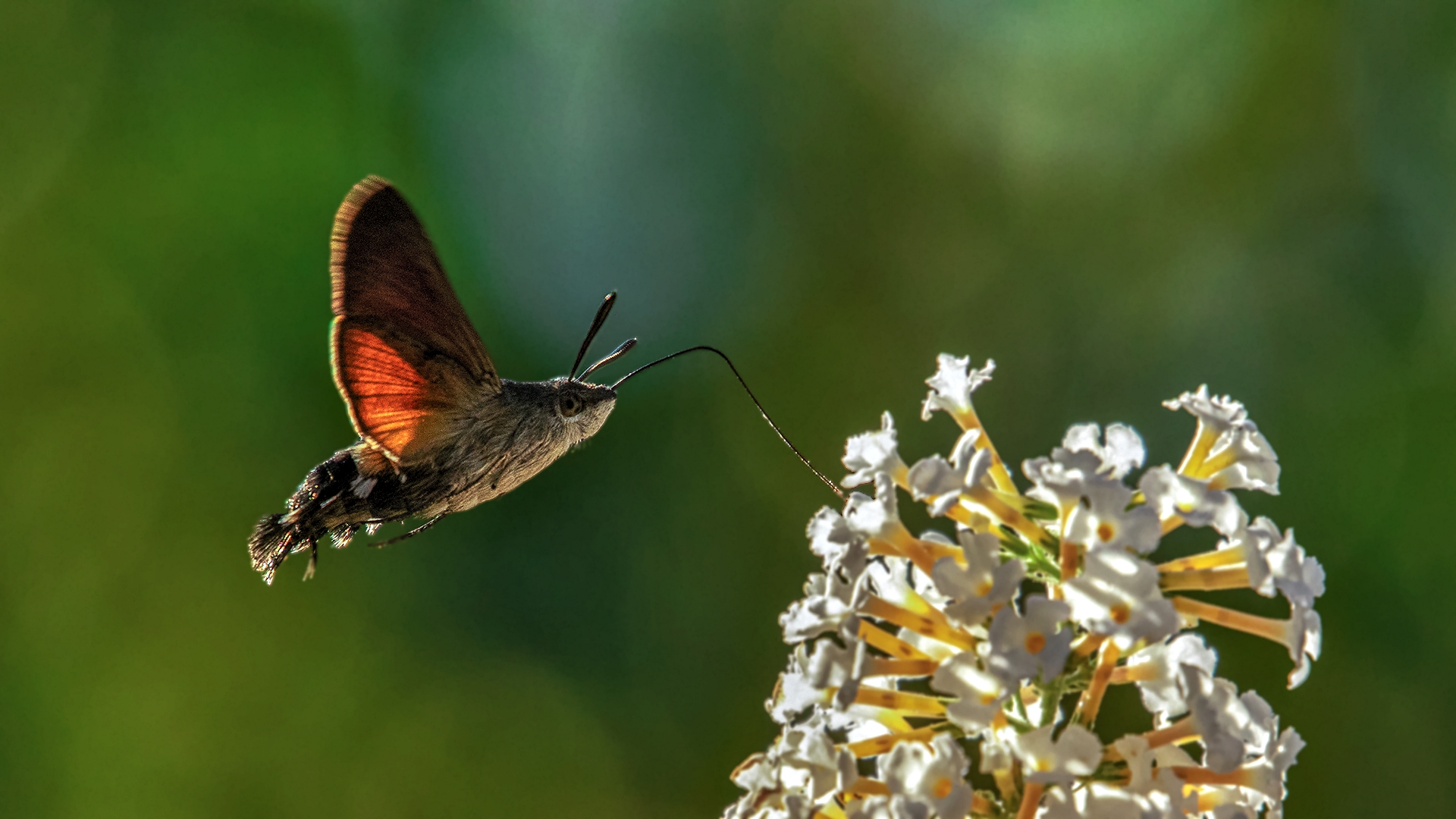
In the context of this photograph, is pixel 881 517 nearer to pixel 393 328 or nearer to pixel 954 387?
pixel 954 387

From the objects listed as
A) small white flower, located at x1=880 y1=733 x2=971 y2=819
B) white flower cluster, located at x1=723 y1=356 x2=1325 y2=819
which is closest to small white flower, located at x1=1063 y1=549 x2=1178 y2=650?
white flower cluster, located at x1=723 y1=356 x2=1325 y2=819

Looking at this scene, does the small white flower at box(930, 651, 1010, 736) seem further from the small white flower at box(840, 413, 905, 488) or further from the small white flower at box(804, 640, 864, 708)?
the small white flower at box(840, 413, 905, 488)

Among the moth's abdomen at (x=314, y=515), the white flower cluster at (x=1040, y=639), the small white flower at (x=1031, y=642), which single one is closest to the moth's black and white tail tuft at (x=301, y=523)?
the moth's abdomen at (x=314, y=515)

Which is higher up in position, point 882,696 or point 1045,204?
point 1045,204

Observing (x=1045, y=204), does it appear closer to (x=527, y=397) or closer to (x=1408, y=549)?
(x=1408, y=549)

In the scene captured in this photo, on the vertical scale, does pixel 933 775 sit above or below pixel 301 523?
above

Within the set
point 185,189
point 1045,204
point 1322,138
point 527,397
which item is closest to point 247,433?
point 185,189

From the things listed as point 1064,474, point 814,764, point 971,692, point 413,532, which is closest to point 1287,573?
point 1064,474
